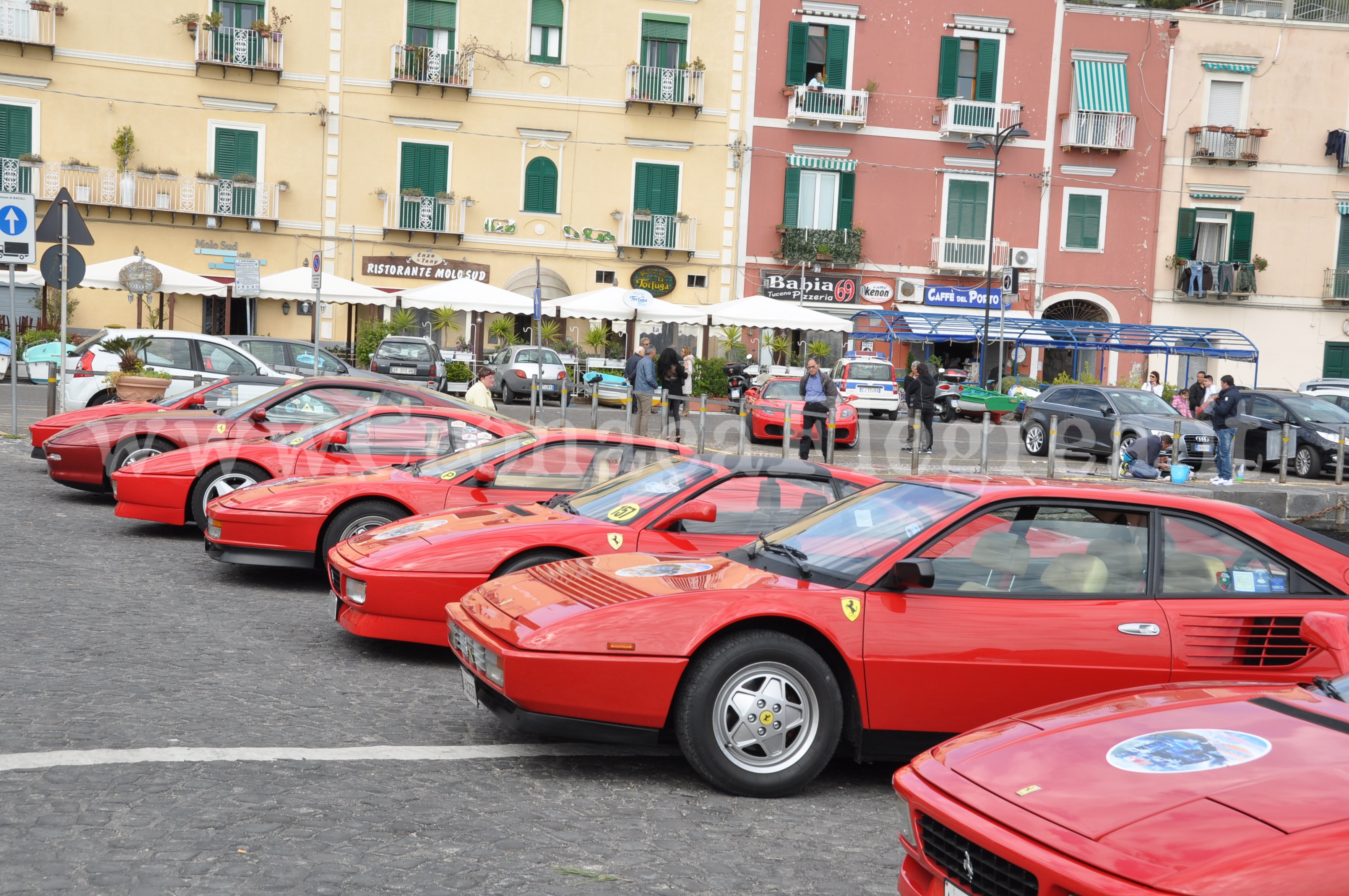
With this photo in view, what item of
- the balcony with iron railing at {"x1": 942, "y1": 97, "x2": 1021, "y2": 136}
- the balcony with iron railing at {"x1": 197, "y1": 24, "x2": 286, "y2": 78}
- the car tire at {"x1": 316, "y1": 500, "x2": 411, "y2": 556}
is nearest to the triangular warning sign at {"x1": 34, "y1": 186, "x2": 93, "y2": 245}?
the car tire at {"x1": 316, "y1": 500, "x2": 411, "y2": 556}

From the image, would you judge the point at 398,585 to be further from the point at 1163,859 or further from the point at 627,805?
the point at 1163,859

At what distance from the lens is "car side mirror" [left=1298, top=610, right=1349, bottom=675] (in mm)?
3781

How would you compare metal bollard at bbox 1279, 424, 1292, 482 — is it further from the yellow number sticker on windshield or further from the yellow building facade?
the yellow building facade

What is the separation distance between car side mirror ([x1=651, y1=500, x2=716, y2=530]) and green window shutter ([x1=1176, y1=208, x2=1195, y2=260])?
35823 millimetres

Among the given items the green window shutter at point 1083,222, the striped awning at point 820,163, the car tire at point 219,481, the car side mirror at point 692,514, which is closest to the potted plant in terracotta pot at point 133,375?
the car tire at point 219,481

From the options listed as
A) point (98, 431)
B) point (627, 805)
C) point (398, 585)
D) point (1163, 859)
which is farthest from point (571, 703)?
point (98, 431)

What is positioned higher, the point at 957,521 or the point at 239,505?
the point at 957,521

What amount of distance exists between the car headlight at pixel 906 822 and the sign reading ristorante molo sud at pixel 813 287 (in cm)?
3350

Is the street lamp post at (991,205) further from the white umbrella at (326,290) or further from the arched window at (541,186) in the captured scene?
the white umbrella at (326,290)

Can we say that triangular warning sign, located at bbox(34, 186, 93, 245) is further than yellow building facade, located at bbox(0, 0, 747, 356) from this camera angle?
No

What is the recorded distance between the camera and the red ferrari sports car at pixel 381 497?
836 cm

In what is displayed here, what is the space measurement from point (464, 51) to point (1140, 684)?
3313cm

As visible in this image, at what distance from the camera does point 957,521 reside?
16.8 feet

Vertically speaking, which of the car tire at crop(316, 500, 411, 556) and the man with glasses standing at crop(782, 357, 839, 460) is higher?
the man with glasses standing at crop(782, 357, 839, 460)
